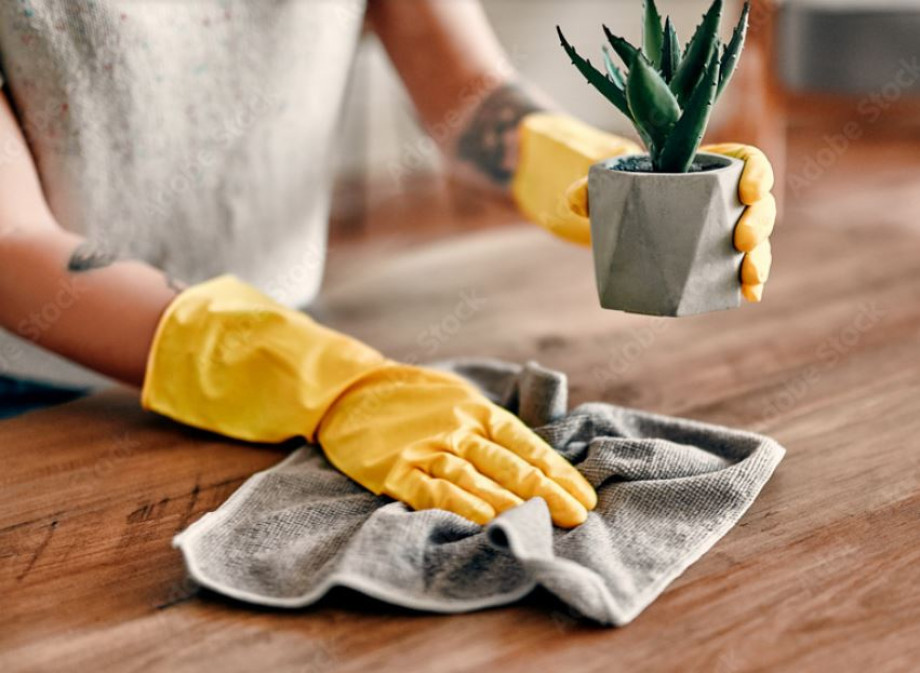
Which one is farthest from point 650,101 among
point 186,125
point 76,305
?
point 186,125

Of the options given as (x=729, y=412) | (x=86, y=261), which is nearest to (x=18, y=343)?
(x=86, y=261)

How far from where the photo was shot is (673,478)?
78 centimetres

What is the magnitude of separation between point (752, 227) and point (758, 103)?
1.73 m

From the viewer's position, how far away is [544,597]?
65cm

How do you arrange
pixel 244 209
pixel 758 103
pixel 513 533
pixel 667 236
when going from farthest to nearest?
pixel 758 103 → pixel 244 209 → pixel 667 236 → pixel 513 533

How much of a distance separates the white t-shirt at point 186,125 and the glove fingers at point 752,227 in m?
0.63

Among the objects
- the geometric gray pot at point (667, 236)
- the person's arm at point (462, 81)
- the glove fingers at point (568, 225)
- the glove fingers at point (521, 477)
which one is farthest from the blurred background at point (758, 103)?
the glove fingers at point (521, 477)

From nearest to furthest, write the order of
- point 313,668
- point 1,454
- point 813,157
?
point 313,668 < point 1,454 < point 813,157

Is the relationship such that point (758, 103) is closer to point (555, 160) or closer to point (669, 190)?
point (555, 160)

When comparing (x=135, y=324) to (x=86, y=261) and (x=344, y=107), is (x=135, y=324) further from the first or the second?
(x=344, y=107)

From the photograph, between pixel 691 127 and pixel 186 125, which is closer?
pixel 691 127

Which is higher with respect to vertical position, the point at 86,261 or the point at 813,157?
the point at 86,261

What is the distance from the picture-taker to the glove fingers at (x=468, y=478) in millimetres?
743

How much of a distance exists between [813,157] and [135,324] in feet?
8.12
